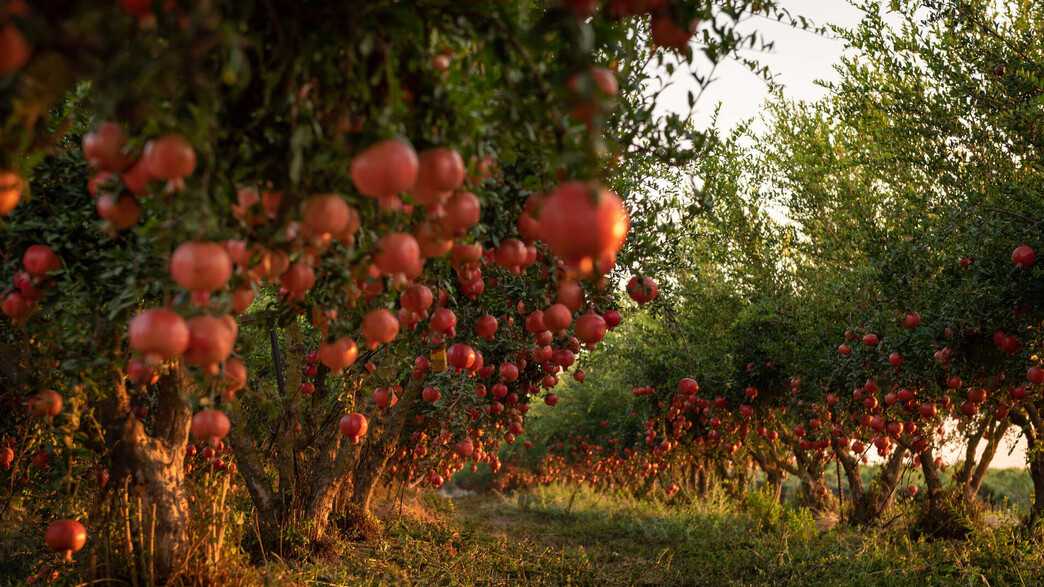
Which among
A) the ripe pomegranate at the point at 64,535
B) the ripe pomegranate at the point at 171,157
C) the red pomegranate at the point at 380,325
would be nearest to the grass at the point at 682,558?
the ripe pomegranate at the point at 64,535

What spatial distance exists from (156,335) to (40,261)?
112 centimetres

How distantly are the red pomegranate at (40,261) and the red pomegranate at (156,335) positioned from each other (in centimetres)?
105

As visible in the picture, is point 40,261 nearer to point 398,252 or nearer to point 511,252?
point 398,252

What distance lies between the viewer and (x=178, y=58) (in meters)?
1.17

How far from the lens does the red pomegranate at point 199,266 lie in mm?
1362

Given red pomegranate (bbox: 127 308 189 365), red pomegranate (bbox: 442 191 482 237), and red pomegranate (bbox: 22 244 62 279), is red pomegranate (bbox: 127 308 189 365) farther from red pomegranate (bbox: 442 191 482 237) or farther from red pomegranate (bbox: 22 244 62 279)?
red pomegranate (bbox: 22 244 62 279)

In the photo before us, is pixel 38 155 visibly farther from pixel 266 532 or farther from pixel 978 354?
pixel 978 354

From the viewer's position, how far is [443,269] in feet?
9.37

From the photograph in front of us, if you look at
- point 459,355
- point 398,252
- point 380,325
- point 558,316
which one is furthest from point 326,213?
point 459,355

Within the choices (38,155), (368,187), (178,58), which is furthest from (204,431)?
(178,58)

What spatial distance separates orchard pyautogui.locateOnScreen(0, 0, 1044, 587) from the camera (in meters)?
1.42

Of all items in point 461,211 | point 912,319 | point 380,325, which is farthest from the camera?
point 912,319

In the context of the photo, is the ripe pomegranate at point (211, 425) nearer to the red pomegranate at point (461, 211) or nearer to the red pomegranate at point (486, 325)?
the red pomegranate at point (461, 211)

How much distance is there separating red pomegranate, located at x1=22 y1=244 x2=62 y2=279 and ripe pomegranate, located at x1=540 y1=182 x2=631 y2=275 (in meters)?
1.87
